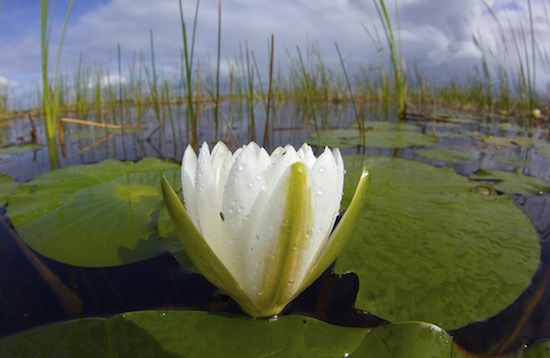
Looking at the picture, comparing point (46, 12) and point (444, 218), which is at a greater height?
point (46, 12)

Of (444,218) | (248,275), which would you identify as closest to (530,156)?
(444,218)

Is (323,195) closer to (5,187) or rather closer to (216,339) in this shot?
(216,339)

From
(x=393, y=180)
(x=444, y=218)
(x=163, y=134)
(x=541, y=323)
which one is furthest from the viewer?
(x=163, y=134)

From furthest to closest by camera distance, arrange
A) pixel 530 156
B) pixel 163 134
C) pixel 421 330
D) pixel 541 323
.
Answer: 1. pixel 163 134
2. pixel 530 156
3. pixel 541 323
4. pixel 421 330

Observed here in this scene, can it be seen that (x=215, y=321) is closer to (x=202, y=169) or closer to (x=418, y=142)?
(x=202, y=169)

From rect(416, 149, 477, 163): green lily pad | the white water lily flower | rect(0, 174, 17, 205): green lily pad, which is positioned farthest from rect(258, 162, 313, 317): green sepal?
rect(416, 149, 477, 163): green lily pad

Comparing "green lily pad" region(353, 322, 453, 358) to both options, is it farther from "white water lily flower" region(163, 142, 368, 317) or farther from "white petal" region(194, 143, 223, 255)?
"white petal" region(194, 143, 223, 255)

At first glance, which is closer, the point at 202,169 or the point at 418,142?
the point at 202,169
